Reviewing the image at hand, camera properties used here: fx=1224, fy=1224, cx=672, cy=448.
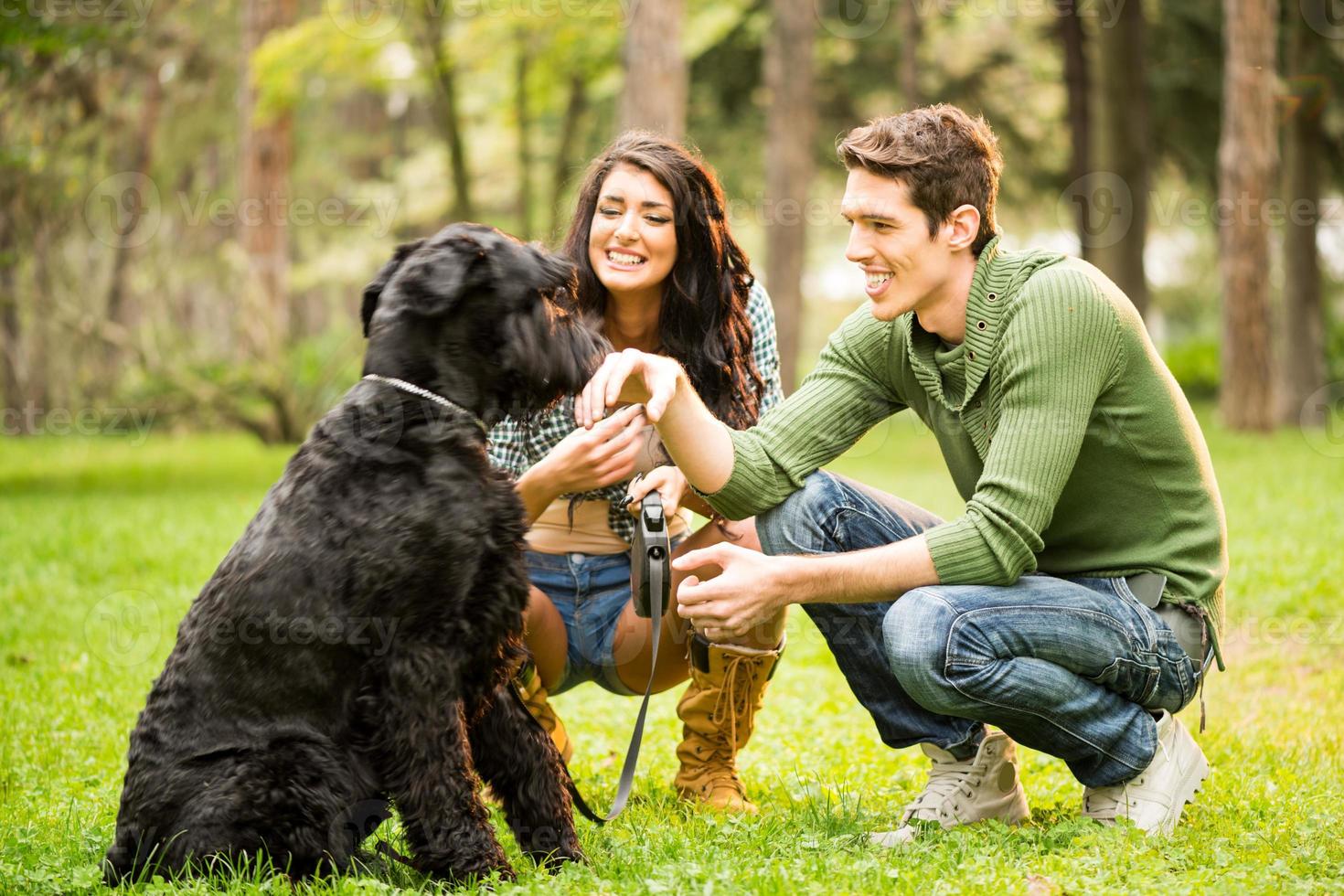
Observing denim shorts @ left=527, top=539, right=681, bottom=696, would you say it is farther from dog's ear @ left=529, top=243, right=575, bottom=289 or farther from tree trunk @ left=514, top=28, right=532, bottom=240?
tree trunk @ left=514, top=28, right=532, bottom=240

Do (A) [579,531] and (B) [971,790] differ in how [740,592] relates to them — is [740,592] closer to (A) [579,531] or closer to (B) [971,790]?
(B) [971,790]

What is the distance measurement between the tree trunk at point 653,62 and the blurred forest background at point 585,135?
0.03m

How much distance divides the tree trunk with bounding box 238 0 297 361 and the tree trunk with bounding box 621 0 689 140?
643cm

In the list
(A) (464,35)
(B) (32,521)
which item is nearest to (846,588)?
(B) (32,521)

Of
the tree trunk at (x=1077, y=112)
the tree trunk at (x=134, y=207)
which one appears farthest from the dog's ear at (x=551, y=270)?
the tree trunk at (x=134, y=207)

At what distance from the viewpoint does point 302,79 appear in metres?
14.5

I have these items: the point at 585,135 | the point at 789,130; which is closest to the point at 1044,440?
the point at 789,130

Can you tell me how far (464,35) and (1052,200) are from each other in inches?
343

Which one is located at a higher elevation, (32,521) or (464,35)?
(464,35)

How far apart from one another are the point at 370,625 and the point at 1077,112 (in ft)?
48.4

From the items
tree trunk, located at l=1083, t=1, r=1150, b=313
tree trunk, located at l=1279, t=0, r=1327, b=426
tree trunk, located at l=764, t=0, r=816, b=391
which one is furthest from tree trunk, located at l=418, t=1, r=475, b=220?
tree trunk, located at l=1279, t=0, r=1327, b=426

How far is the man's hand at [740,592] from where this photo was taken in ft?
9.66

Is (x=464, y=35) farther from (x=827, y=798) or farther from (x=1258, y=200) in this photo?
(x=827, y=798)

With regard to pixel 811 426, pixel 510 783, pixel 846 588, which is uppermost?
pixel 811 426
